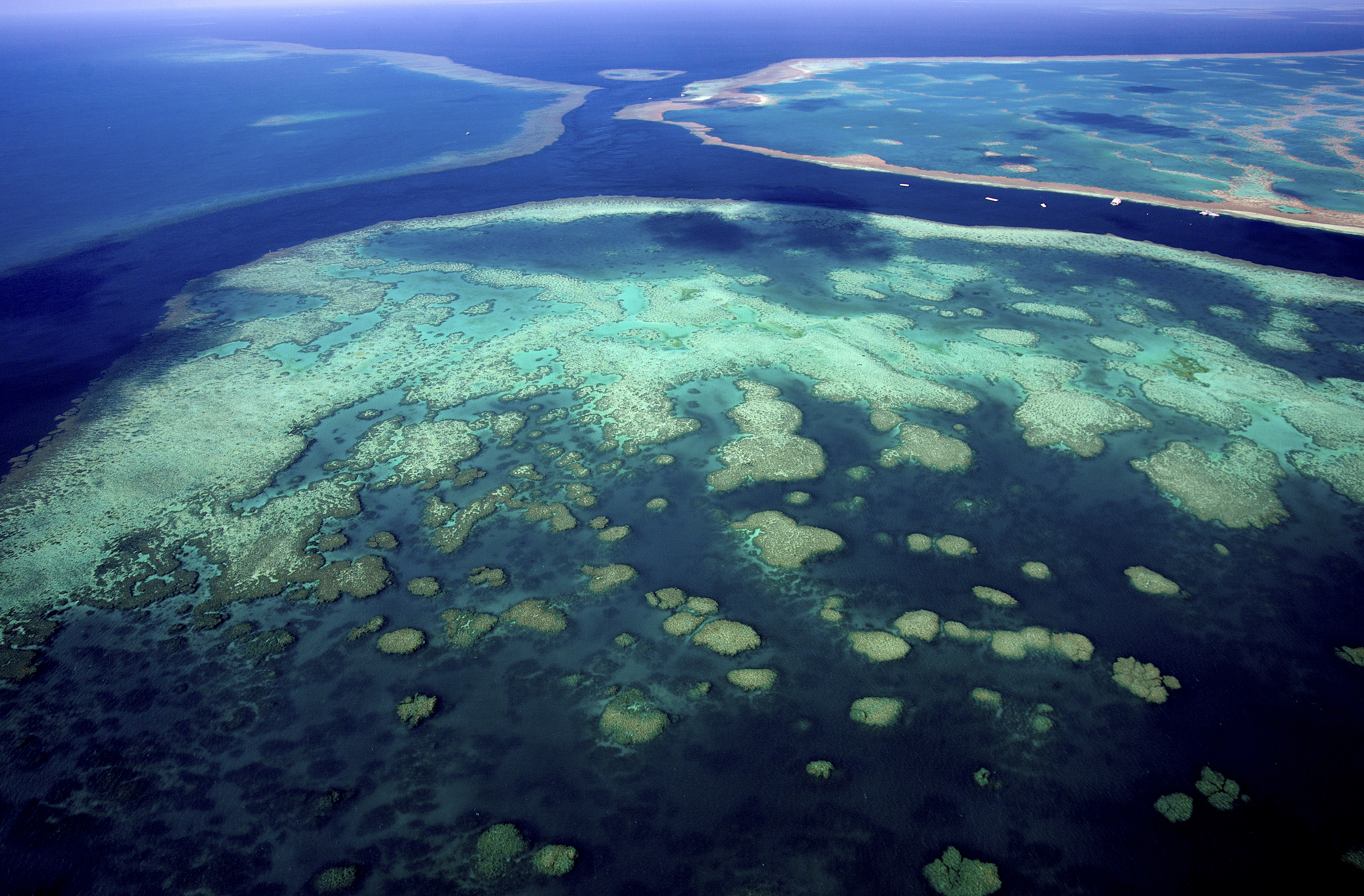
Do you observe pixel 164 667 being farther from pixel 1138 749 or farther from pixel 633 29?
pixel 633 29

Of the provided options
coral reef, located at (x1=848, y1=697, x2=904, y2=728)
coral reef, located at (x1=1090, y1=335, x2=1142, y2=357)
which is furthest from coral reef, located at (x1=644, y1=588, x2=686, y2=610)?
coral reef, located at (x1=1090, y1=335, x2=1142, y2=357)

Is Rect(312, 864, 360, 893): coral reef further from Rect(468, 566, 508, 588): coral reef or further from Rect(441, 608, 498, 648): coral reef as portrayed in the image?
Rect(468, 566, 508, 588): coral reef

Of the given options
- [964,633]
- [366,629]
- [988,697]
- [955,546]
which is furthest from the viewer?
[955,546]

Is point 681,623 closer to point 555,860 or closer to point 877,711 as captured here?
point 877,711

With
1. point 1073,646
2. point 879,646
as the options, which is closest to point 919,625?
point 879,646

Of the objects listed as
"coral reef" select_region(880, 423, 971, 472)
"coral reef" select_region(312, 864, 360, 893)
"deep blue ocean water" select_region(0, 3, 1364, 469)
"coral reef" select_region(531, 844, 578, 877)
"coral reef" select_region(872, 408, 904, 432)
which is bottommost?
"coral reef" select_region(531, 844, 578, 877)

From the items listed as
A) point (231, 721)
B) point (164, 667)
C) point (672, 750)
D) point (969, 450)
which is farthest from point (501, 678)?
point (969, 450)
